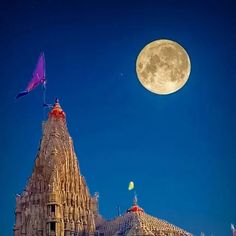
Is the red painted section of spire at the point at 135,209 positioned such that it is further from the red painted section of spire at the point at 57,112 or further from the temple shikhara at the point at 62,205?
the red painted section of spire at the point at 57,112

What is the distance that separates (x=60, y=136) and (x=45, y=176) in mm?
6604

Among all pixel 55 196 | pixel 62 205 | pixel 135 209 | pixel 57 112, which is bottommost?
pixel 135 209

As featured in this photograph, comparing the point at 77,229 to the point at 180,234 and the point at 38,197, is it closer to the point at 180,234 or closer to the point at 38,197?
the point at 38,197

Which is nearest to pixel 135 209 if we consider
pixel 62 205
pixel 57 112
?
pixel 62 205

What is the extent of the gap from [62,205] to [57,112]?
1464 cm

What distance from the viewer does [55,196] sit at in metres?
56.7

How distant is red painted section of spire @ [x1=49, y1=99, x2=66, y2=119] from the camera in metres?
66.0

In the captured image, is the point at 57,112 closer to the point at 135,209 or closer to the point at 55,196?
the point at 55,196

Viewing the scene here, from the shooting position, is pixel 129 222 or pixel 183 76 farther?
pixel 129 222

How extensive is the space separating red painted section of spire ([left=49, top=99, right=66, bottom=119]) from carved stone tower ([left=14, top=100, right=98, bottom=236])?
20 centimetres

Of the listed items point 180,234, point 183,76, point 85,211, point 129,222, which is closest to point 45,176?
point 85,211

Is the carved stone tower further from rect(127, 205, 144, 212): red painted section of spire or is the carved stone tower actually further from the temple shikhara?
rect(127, 205, 144, 212): red painted section of spire

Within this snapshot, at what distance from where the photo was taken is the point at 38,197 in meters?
58.6

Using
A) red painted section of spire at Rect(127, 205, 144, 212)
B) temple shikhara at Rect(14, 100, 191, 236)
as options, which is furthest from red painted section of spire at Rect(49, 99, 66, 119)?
red painted section of spire at Rect(127, 205, 144, 212)
